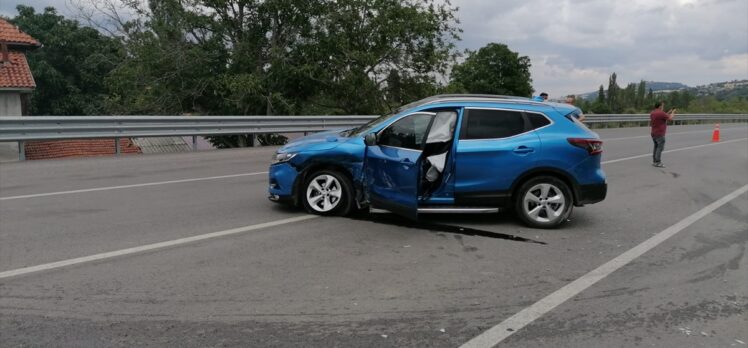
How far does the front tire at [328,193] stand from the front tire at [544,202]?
211 centimetres

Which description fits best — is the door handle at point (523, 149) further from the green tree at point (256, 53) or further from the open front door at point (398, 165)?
the green tree at point (256, 53)

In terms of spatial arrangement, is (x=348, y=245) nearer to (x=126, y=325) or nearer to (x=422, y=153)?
(x=422, y=153)

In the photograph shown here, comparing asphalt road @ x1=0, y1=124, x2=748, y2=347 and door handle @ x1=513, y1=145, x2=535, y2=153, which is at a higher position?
door handle @ x1=513, y1=145, x2=535, y2=153

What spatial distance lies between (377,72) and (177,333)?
20.3 m

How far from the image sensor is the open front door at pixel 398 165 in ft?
20.5

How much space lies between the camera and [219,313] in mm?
3934

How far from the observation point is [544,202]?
22.2 feet

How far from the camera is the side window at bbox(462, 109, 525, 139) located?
6695 mm

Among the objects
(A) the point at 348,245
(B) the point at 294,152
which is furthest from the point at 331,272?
(B) the point at 294,152

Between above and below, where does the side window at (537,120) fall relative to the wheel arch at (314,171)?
above

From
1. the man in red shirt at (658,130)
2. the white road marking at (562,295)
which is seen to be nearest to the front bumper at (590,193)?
the white road marking at (562,295)

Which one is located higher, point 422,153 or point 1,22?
point 1,22

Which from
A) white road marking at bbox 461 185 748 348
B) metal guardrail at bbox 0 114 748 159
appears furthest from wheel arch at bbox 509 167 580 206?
metal guardrail at bbox 0 114 748 159

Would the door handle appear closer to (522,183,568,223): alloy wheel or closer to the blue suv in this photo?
the blue suv
